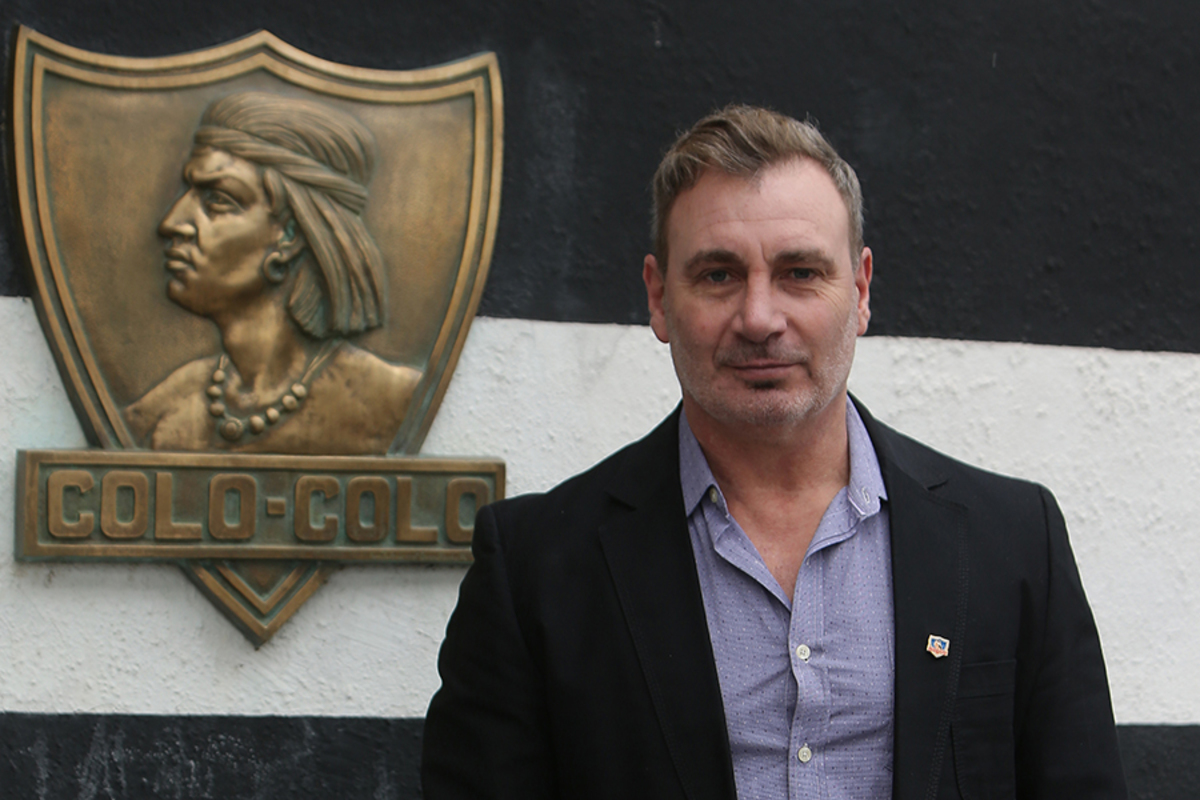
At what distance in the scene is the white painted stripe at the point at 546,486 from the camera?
7.19 feet

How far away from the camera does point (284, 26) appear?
2260mm

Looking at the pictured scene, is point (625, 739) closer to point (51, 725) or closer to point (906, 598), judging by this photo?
point (906, 598)

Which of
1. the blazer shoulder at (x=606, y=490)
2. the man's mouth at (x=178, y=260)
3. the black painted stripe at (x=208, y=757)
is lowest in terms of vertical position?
the black painted stripe at (x=208, y=757)

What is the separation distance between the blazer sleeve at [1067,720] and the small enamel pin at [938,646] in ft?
0.51

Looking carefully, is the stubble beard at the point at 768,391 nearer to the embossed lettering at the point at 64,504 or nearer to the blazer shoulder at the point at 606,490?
the blazer shoulder at the point at 606,490

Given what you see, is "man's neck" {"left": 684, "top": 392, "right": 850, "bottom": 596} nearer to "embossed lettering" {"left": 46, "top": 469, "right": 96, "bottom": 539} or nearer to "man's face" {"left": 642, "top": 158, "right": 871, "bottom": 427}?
"man's face" {"left": 642, "top": 158, "right": 871, "bottom": 427}

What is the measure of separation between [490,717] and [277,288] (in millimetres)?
961

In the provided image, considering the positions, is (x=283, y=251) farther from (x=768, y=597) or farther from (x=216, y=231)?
(x=768, y=597)

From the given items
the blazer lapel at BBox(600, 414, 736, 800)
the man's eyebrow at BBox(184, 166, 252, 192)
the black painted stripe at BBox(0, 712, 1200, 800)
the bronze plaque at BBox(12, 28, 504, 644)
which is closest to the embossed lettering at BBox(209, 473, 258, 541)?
the bronze plaque at BBox(12, 28, 504, 644)

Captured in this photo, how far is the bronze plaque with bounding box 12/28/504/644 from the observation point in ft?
7.03

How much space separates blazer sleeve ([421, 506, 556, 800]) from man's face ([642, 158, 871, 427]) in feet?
1.46

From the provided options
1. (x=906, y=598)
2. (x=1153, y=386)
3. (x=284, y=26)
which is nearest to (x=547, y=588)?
(x=906, y=598)

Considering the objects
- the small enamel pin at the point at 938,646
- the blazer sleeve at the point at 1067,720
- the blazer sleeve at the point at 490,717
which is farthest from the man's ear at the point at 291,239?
the blazer sleeve at the point at 1067,720

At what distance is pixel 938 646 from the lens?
5.38 ft
